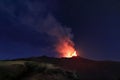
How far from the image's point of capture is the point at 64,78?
26547 mm

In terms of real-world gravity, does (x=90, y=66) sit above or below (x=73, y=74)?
above

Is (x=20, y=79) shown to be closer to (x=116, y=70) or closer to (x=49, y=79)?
(x=49, y=79)

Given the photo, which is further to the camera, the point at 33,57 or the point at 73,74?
the point at 33,57

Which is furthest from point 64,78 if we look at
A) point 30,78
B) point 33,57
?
point 33,57

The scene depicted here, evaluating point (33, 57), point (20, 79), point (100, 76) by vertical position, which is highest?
point (33, 57)

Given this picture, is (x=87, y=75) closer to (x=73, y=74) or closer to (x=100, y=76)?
(x=100, y=76)

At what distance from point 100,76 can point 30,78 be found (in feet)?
107

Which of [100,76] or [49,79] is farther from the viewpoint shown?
[100,76]

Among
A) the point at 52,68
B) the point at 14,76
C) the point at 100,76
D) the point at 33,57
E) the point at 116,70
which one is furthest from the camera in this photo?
the point at 33,57

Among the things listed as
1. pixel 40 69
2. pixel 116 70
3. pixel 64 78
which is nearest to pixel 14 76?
pixel 40 69

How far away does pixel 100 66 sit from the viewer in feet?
210

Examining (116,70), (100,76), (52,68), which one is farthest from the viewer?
(116,70)

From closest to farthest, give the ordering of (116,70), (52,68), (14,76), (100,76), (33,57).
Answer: (14,76) < (52,68) < (100,76) < (116,70) < (33,57)

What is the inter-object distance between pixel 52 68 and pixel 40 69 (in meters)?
1.26
